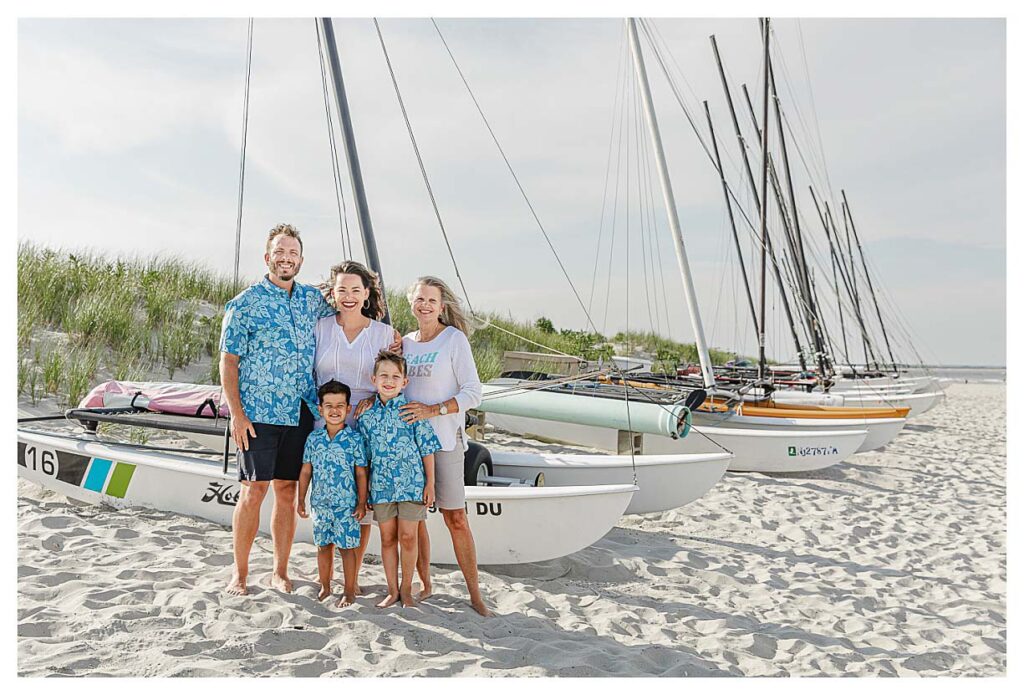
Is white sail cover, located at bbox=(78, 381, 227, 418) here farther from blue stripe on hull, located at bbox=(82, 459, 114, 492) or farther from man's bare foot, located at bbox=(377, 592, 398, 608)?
man's bare foot, located at bbox=(377, 592, 398, 608)

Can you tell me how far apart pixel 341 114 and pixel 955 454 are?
10.9 metres

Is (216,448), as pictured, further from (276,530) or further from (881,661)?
(881,661)

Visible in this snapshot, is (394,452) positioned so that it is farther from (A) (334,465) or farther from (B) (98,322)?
(B) (98,322)

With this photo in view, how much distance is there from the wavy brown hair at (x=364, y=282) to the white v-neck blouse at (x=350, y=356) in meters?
0.18

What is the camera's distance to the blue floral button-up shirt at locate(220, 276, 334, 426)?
Answer: 3604 mm

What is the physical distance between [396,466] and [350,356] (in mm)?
657

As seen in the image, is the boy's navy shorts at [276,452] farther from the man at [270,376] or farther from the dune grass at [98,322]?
the dune grass at [98,322]

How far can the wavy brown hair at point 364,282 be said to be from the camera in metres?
3.71

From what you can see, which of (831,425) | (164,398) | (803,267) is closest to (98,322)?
(164,398)

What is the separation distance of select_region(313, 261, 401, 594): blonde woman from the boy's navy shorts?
0.84 ft

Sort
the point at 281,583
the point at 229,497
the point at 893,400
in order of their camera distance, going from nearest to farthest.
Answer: the point at 281,583 → the point at 229,497 → the point at 893,400

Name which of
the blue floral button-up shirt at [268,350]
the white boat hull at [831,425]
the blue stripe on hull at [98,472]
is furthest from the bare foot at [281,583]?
the white boat hull at [831,425]

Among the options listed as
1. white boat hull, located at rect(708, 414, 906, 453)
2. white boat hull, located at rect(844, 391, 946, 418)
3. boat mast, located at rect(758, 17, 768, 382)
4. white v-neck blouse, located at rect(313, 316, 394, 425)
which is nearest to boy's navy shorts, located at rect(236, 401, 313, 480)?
A: white v-neck blouse, located at rect(313, 316, 394, 425)

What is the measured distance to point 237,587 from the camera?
3.76 m
